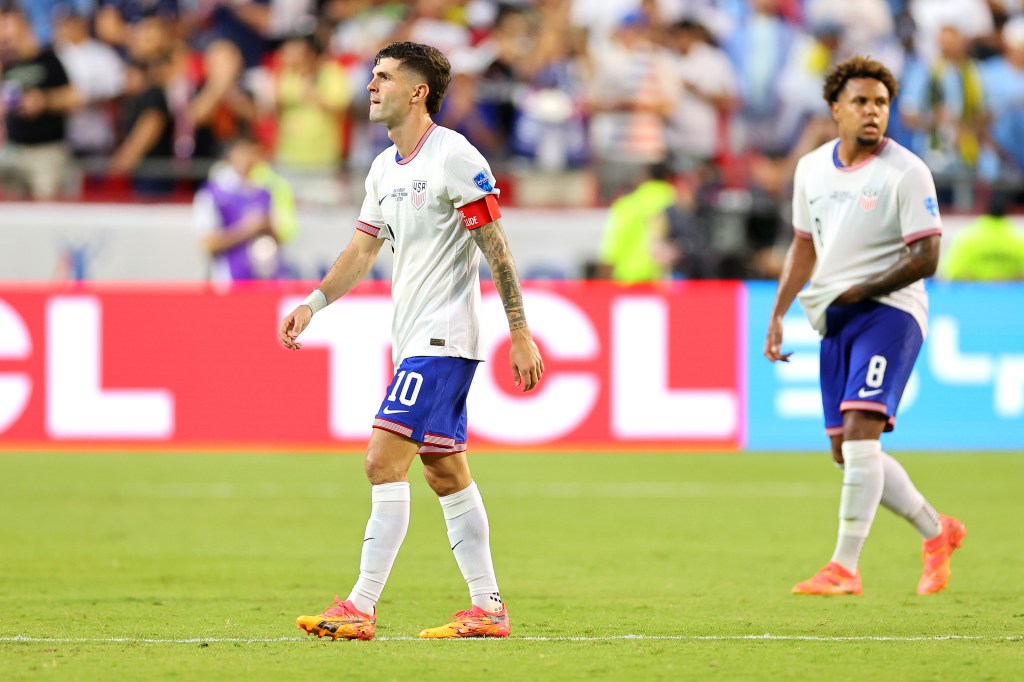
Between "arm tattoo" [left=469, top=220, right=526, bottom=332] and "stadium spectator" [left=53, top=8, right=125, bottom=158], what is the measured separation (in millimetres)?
12586

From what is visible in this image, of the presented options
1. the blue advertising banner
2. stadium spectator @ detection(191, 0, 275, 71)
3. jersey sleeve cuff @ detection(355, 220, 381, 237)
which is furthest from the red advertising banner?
jersey sleeve cuff @ detection(355, 220, 381, 237)

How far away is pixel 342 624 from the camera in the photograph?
6320 mm

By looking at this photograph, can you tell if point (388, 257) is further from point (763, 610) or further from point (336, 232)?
point (763, 610)

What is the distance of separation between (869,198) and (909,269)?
1.32 feet

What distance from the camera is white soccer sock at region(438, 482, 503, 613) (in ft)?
21.5

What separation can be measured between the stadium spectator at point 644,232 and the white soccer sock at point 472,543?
9.93 metres

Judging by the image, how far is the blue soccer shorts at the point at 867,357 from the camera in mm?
7875

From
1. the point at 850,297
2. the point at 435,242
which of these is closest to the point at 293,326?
the point at 435,242

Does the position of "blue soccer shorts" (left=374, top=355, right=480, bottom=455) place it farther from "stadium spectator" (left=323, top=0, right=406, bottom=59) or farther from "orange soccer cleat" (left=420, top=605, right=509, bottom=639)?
"stadium spectator" (left=323, top=0, right=406, bottom=59)

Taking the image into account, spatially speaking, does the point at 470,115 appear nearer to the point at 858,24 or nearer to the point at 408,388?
the point at 858,24

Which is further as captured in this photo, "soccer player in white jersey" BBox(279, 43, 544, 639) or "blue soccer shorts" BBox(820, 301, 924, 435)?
"blue soccer shorts" BBox(820, 301, 924, 435)

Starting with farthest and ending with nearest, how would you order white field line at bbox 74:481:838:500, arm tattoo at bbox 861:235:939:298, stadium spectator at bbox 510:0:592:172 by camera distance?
1. stadium spectator at bbox 510:0:592:172
2. white field line at bbox 74:481:838:500
3. arm tattoo at bbox 861:235:939:298

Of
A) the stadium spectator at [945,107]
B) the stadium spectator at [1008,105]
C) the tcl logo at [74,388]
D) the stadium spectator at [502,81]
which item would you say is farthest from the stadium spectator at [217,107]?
the stadium spectator at [1008,105]

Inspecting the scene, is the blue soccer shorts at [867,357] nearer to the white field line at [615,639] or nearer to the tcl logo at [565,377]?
the white field line at [615,639]
